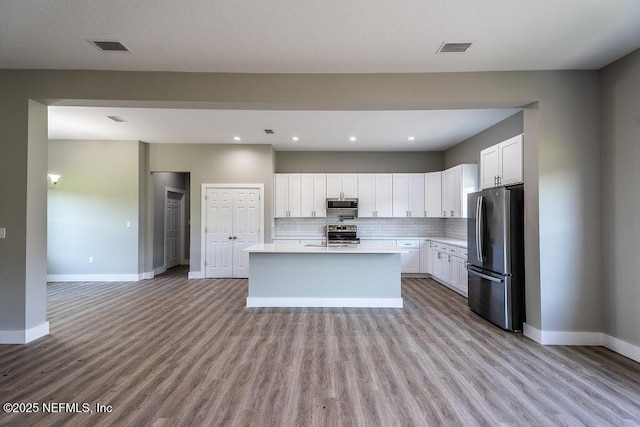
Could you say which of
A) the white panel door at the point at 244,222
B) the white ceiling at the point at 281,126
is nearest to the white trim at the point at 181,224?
the white ceiling at the point at 281,126

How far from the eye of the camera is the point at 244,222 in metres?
6.62

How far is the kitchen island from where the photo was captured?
450cm

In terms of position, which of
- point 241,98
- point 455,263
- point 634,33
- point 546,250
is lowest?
point 455,263

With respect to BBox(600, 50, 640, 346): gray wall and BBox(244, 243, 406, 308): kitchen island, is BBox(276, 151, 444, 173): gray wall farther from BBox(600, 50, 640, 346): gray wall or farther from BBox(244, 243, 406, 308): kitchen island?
BBox(600, 50, 640, 346): gray wall

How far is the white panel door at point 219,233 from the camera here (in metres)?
6.58

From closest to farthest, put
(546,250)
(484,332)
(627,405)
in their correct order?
(627,405) → (546,250) → (484,332)

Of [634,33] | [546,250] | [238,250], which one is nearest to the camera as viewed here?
[634,33]

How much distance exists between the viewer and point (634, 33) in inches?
101

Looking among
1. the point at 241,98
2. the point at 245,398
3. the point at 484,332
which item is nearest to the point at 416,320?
the point at 484,332

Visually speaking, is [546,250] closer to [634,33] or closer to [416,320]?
[416,320]

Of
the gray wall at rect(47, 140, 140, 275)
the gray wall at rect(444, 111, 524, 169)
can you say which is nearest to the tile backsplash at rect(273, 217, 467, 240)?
the gray wall at rect(444, 111, 524, 169)

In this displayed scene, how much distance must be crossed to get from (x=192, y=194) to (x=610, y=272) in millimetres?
6825

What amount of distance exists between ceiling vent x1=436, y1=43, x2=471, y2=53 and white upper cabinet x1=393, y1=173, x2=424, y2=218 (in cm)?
412

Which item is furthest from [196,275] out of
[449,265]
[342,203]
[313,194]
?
[449,265]
